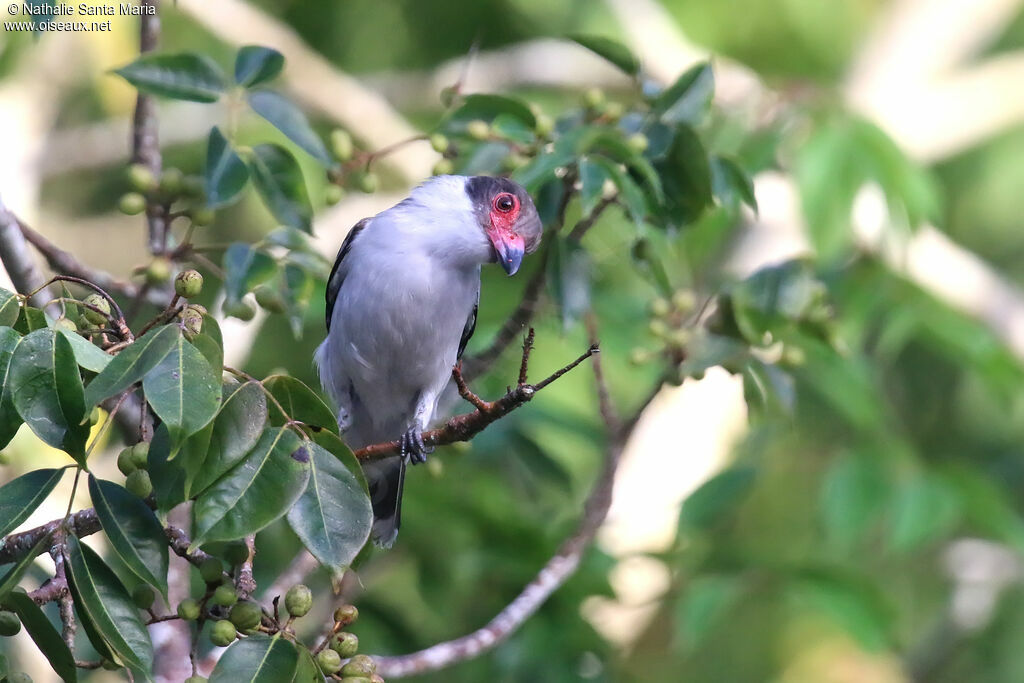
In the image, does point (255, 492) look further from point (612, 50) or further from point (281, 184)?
point (612, 50)

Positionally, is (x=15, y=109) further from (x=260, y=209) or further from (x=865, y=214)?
(x=865, y=214)

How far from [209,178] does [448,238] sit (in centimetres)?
93

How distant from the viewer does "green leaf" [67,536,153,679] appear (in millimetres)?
2133

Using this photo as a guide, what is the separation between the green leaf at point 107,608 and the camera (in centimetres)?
213

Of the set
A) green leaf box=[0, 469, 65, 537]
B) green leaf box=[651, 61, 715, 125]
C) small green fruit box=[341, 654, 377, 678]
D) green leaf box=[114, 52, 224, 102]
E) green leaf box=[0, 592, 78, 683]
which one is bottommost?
small green fruit box=[341, 654, 377, 678]

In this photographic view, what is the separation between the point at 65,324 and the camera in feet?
7.83

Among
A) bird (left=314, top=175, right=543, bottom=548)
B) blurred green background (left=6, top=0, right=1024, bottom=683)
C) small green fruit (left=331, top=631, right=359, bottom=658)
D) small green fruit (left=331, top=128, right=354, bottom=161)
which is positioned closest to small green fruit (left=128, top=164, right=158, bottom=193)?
small green fruit (left=331, top=128, right=354, bottom=161)

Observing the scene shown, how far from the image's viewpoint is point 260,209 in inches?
341

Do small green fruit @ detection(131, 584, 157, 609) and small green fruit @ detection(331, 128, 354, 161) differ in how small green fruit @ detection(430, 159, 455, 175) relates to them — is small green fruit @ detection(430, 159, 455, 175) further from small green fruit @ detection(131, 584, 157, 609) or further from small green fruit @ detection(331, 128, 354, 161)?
small green fruit @ detection(131, 584, 157, 609)

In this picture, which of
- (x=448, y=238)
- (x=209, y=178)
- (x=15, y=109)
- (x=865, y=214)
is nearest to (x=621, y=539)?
(x=865, y=214)

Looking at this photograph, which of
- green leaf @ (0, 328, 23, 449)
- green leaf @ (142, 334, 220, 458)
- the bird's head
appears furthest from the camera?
the bird's head

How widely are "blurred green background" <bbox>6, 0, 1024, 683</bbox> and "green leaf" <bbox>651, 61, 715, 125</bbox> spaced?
47cm

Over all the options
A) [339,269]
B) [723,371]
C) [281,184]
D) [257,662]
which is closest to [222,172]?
[281,184]

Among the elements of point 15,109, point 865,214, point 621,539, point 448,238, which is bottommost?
point 621,539
